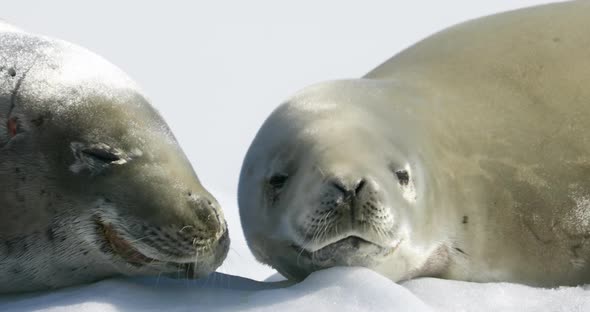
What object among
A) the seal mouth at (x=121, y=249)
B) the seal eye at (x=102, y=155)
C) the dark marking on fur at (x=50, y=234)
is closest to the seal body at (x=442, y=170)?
the seal mouth at (x=121, y=249)

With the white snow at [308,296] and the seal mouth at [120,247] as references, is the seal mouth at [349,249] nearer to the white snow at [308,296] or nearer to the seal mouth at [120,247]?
the white snow at [308,296]

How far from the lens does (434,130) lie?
481 cm

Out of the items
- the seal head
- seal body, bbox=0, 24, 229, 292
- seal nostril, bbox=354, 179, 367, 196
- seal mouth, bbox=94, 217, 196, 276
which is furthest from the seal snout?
seal nostril, bbox=354, 179, 367, 196

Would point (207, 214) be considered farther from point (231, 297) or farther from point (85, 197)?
point (85, 197)

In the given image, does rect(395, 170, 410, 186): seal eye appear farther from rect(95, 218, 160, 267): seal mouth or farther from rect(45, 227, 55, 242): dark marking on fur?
rect(45, 227, 55, 242): dark marking on fur

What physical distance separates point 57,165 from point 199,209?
62 cm

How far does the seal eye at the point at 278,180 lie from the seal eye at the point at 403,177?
0.52 meters

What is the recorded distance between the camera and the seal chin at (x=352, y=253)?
4023 mm

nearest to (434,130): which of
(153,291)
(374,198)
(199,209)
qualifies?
(374,198)

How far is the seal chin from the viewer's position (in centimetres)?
402

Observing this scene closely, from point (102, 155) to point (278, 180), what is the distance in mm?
914

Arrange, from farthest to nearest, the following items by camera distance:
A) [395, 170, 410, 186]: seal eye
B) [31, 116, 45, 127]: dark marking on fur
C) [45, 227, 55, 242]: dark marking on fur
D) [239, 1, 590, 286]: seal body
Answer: [395, 170, 410, 186]: seal eye < [239, 1, 590, 286]: seal body < [31, 116, 45, 127]: dark marking on fur < [45, 227, 55, 242]: dark marking on fur

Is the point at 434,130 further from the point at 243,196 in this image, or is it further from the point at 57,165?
the point at 57,165

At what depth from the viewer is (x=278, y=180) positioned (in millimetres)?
4484
